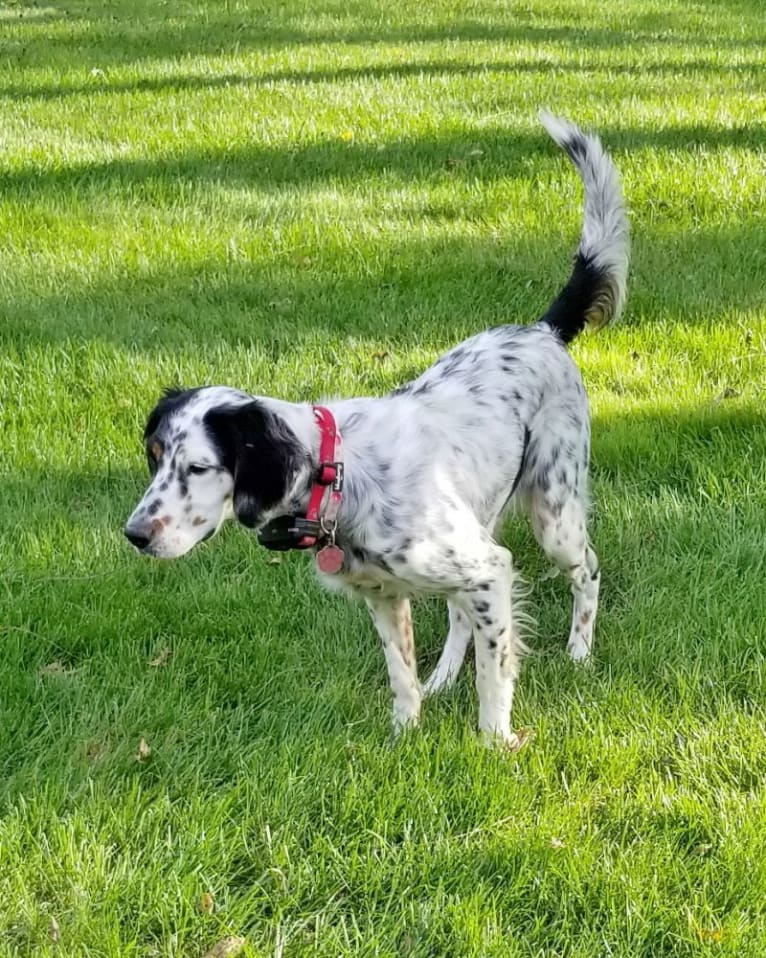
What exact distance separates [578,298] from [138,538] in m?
2.00

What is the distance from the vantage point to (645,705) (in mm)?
3186

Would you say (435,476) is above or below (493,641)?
above

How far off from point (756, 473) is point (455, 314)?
2018 millimetres

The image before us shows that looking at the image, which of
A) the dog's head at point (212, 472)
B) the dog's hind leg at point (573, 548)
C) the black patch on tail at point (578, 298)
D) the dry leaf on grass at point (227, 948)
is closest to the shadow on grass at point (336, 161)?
the black patch on tail at point (578, 298)

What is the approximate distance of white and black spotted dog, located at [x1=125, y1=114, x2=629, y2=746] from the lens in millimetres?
2754

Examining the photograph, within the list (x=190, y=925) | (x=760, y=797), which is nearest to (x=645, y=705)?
(x=760, y=797)

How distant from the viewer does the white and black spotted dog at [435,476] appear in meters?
2.75

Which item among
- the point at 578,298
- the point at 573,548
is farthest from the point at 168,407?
the point at 578,298

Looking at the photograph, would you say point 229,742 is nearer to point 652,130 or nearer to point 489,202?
point 489,202

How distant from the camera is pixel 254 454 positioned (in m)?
2.67

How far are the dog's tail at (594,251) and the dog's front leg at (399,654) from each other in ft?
4.23

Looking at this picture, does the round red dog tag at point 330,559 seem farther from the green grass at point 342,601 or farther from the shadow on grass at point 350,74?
the shadow on grass at point 350,74

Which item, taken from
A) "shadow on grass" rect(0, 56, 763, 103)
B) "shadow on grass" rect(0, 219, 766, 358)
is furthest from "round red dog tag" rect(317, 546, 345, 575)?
"shadow on grass" rect(0, 56, 763, 103)

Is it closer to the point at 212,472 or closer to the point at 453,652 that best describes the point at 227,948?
the point at 212,472
